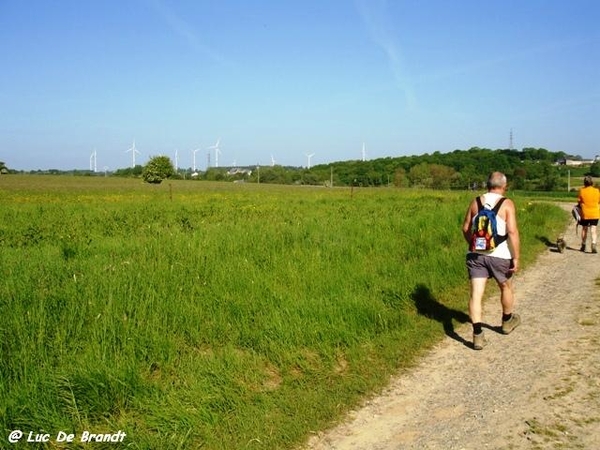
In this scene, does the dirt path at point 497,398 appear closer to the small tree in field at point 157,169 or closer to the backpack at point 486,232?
the backpack at point 486,232

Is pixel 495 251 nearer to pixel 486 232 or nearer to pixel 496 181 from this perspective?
pixel 486 232

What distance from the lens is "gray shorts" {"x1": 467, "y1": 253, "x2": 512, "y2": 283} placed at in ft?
17.5

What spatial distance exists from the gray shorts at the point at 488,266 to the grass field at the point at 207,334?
2.84 ft

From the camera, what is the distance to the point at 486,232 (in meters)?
5.27

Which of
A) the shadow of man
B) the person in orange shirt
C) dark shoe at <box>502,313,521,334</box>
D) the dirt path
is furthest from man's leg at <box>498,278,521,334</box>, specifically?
the person in orange shirt

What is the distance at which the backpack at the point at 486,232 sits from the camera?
17.3 ft

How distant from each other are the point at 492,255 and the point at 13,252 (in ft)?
25.0

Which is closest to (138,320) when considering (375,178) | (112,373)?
(112,373)

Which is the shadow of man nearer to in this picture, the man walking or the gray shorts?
the man walking

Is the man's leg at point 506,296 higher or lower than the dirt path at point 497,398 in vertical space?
higher

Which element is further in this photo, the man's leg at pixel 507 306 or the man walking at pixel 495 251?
the man's leg at pixel 507 306

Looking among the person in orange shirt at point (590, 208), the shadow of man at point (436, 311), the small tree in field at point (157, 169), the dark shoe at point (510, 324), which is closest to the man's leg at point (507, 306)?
the dark shoe at point (510, 324)

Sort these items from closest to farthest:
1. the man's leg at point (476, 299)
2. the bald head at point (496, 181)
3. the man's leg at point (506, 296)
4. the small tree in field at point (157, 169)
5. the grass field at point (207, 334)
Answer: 1. the grass field at point (207, 334)
2. the man's leg at point (476, 299)
3. the bald head at point (496, 181)
4. the man's leg at point (506, 296)
5. the small tree in field at point (157, 169)

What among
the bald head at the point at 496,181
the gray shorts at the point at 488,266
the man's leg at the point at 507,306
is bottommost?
the man's leg at the point at 507,306
